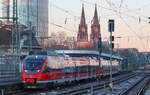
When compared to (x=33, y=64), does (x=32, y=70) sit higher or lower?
lower

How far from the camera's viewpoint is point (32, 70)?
3016 centimetres

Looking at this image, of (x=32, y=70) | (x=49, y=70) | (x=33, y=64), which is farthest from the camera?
(x=49, y=70)

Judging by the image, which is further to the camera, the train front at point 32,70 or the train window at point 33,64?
the train window at point 33,64

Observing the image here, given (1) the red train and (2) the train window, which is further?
(2) the train window

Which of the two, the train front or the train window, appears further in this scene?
the train window

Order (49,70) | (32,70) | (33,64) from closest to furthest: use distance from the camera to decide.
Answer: (32,70) < (33,64) < (49,70)

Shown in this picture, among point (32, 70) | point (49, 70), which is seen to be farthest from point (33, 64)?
point (49, 70)

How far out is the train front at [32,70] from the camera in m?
29.9

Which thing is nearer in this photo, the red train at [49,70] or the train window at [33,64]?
the red train at [49,70]

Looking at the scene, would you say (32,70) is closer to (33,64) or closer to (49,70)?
(33,64)

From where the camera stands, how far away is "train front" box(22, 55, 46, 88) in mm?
29875

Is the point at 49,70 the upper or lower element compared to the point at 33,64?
lower

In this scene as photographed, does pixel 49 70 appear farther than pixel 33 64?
Yes

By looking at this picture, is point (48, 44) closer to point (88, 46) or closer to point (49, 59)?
point (88, 46)
